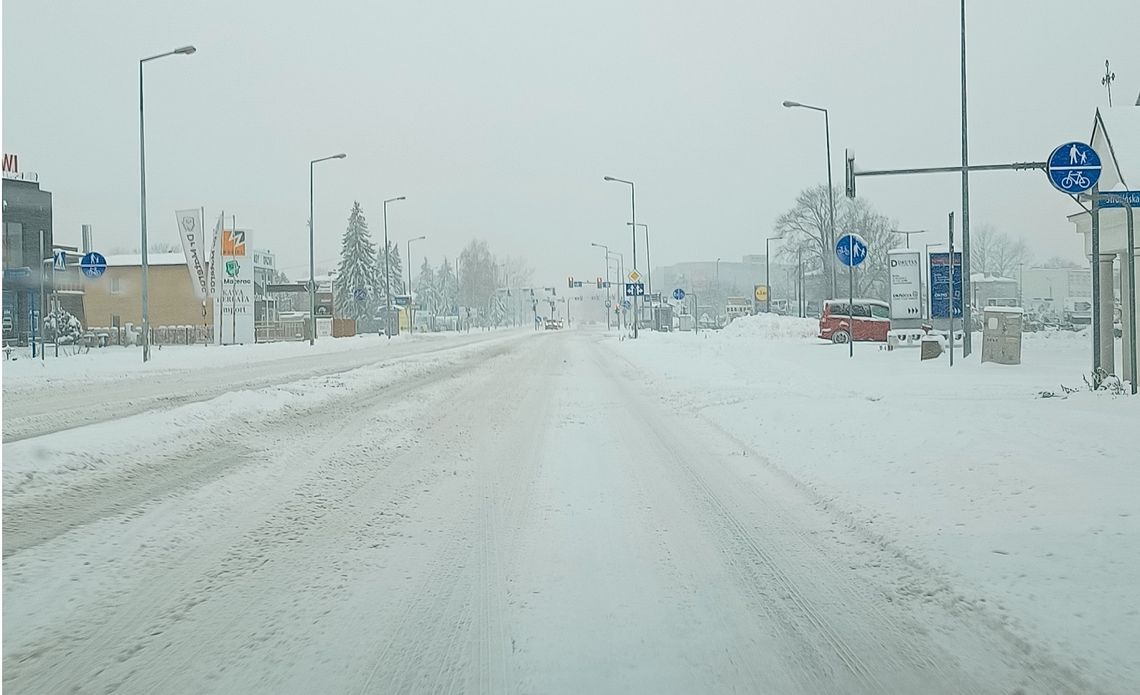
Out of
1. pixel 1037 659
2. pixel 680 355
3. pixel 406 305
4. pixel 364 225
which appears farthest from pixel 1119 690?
pixel 364 225

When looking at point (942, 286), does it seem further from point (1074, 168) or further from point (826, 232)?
point (826, 232)

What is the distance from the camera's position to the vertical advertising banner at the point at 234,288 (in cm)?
4691

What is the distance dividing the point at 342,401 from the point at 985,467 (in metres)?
11.5

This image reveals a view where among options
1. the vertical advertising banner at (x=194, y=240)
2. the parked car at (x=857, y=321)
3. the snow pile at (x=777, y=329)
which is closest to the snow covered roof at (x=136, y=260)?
the vertical advertising banner at (x=194, y=240)

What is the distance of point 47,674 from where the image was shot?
14.4ft

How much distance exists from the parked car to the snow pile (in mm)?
8440

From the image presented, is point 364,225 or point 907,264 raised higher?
point 364,225

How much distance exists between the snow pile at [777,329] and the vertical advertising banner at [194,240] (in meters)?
30.7

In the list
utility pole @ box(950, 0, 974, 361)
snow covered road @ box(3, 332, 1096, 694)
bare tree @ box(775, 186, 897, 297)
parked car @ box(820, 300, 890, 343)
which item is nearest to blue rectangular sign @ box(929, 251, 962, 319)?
utility pole @ box(950, 0, 974, 361)

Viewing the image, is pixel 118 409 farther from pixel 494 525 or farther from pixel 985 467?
pixel 985 467

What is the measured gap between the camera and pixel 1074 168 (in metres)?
15.2

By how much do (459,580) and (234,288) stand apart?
4486cm

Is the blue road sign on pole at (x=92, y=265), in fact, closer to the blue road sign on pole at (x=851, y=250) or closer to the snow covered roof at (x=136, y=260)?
the blue road sign on pole at (x=851, y=250)

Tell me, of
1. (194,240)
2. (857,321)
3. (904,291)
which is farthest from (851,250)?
(194,240)
